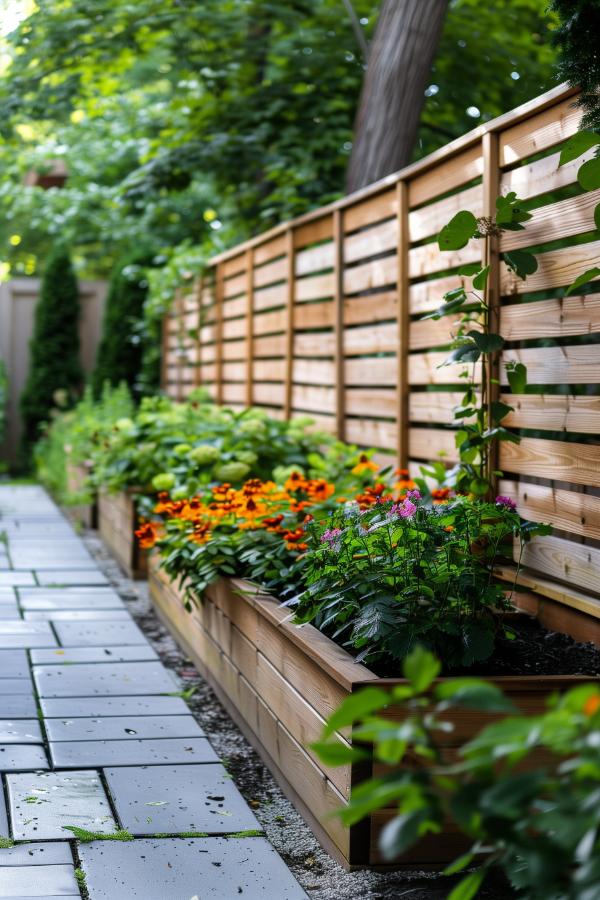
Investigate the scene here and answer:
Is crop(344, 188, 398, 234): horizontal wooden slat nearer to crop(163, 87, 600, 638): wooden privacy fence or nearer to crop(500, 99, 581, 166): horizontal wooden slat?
crop(163, 87, 600, 638): wooden privacy fence

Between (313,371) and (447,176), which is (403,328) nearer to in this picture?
(447,176)

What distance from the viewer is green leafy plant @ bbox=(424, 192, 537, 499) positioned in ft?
9.82

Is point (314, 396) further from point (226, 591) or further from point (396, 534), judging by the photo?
point (396, 534)

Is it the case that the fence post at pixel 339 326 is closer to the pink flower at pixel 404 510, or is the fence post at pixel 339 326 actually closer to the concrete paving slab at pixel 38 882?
the pink flower at pixel 404 510

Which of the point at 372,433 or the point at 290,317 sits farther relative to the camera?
the point at 290,317

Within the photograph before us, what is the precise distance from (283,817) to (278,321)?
423 cm

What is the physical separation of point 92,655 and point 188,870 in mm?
→ 1857

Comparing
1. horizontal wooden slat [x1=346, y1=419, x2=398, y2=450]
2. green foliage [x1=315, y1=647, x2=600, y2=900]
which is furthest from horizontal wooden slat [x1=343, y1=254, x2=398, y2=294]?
green foliage [x1=315, y1=647, x2=600, y2=900]

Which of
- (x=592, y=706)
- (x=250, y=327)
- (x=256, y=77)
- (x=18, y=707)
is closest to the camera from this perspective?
(x=592, y=706)

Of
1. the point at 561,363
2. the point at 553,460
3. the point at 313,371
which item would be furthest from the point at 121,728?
the point at 313,371

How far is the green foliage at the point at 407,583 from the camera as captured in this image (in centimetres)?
239

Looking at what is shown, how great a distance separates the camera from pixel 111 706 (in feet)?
10.8

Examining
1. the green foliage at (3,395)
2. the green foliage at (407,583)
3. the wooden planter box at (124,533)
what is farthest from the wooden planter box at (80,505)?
the green foliage at (407,583)

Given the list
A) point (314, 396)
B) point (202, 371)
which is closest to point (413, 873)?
point (314, 396)
